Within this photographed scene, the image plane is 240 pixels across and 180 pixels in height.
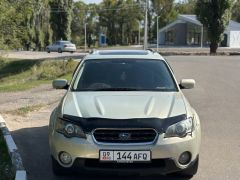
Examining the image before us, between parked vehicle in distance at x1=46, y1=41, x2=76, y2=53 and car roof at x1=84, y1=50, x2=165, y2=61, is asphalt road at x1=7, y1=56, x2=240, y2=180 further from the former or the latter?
parked vehicle in distance at x1=46, y1=41, x2=76, y2=53

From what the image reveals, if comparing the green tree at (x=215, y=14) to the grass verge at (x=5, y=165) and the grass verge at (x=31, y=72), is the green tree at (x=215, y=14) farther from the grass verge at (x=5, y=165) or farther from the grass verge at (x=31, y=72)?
the grass verge at (x=5, y=165)

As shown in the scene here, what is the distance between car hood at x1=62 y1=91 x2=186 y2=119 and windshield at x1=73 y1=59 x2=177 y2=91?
300 mm

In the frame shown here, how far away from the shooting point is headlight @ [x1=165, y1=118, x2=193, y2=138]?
5.83m

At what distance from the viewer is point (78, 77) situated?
749 cm

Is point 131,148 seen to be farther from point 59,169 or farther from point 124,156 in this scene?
point 59,169

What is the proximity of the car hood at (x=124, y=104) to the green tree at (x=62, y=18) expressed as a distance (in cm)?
5632

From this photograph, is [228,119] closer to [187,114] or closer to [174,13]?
[187,114]

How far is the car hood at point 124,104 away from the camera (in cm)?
596

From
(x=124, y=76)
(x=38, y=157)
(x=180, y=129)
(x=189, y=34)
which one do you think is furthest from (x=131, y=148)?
(x=189, y=34)

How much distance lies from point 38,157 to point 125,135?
7.81 ft

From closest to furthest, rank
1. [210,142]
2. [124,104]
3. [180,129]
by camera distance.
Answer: [180,129] → [124,104] → [210,142]

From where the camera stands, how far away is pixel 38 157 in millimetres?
7691

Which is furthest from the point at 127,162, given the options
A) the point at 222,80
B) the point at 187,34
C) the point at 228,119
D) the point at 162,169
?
the point at 187,34

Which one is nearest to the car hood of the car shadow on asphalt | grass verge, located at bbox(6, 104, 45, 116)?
the car shadow on asphalt
